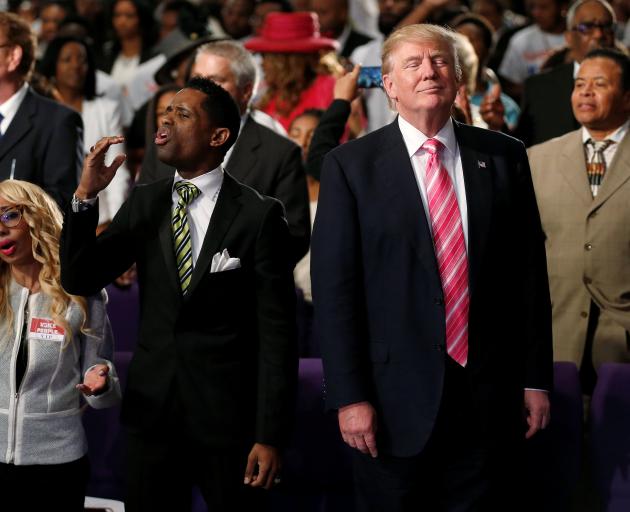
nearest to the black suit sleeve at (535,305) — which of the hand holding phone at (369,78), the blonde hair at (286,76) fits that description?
the hand holding phone at (369,78)

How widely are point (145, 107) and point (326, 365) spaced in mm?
4809

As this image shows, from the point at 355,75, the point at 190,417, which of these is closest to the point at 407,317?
the point at 190,417

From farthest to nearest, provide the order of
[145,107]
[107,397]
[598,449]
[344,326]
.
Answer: [145,107] → [598,449] → [107,397] → [344,326]

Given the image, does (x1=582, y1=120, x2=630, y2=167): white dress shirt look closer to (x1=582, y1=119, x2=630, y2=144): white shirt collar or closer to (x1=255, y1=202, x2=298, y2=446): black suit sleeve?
(x1=582, y1=119, x2=630, y2=144): white shirt collar

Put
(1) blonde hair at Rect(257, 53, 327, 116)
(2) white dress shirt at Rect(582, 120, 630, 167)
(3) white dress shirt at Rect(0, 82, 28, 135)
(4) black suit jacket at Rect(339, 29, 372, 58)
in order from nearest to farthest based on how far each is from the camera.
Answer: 1. (3) white dress shirt at Rect(0, 82, 28, 135)
2. (2) white dress shirt at Rect(582, 120, 630, 167)
3. (1) blonde hair at Rect(257, 53, 327, 116)
4. (4) black suit jacket at Rect(339, 29, 372, 58)

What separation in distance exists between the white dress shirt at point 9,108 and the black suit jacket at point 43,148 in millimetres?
32

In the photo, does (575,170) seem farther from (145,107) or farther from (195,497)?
(145,107)

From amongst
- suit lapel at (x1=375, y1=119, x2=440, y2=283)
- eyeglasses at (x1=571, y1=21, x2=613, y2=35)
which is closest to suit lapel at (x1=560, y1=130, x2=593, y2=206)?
eyeglasses at (x1=571, y1=21, x2=613, y2=35)

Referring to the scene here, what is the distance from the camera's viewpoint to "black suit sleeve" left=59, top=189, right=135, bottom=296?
328cm

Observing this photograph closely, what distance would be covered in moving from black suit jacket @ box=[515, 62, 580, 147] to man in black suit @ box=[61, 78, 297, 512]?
10.2 feet

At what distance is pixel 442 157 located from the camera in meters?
3.30

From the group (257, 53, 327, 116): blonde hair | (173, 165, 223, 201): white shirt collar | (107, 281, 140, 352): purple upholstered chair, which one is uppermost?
(257, 53, 327, 116): blonde hair

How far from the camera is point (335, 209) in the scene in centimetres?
321

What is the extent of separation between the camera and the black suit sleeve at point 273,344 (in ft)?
11.1
